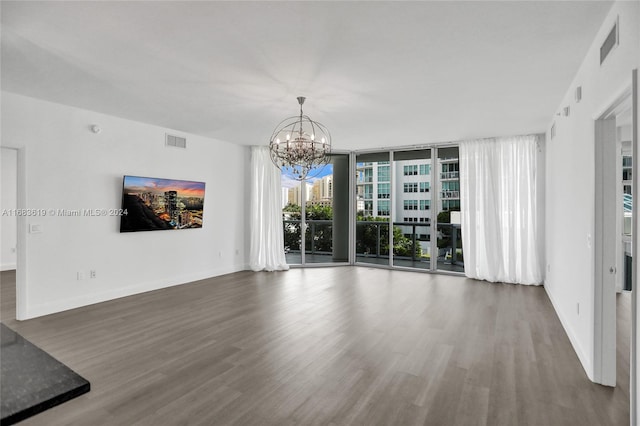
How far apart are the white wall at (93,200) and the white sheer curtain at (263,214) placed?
889 mm

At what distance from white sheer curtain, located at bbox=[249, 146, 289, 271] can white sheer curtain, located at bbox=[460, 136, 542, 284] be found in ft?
12.2

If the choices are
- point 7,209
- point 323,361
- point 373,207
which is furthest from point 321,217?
point 7,209

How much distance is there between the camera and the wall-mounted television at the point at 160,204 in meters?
5.05

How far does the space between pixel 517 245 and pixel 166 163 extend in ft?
20.2

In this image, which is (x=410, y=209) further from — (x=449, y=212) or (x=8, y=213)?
(x=8, y=213)

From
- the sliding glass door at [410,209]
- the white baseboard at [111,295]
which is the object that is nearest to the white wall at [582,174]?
the sliding glass door at [410,209]

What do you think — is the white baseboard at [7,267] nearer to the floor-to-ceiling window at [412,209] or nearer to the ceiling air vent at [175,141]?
the ceiling air vent at [175,141]

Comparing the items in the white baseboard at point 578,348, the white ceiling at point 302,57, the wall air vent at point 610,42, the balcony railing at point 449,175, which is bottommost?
the white baseboard at point 578,348

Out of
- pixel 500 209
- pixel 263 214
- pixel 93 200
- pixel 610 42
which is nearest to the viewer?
pixel 610 42

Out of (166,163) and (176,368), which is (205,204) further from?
(176,368)

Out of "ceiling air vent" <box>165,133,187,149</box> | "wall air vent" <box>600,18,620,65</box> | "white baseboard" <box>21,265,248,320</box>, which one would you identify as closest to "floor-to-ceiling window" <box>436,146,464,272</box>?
"wall air vent" <box>600,18,620,65</box>

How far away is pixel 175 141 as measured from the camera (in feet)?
18.9

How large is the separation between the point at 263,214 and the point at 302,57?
4496 millimetres

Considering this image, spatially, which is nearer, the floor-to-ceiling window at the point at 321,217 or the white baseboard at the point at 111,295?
the white baseboard at the point at 111,295
